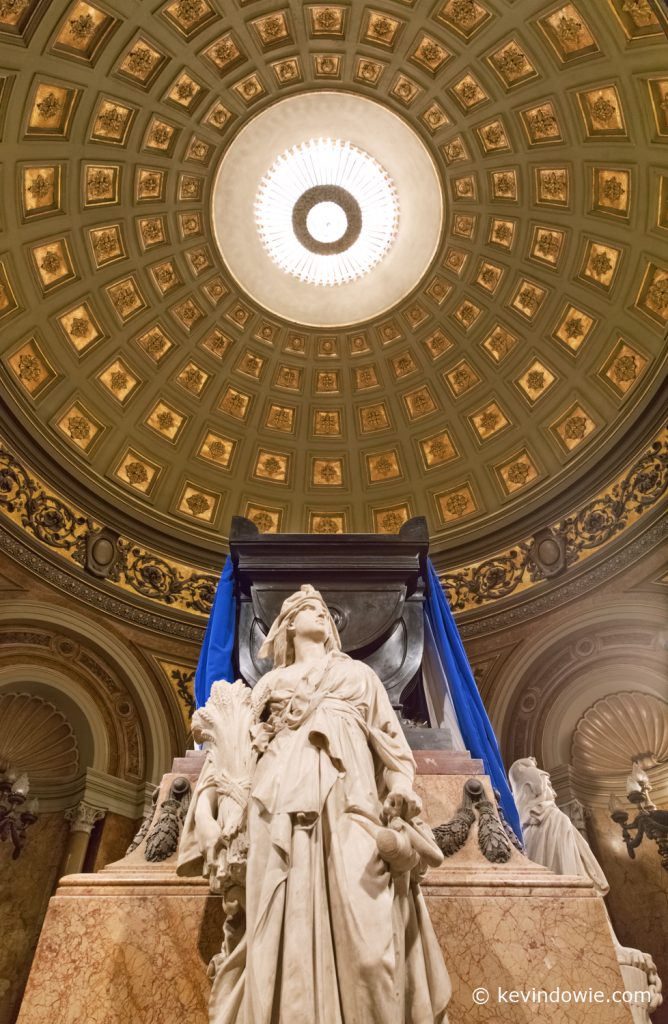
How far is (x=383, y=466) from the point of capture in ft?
50.1

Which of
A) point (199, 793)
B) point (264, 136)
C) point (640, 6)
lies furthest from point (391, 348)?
point (199, 793)

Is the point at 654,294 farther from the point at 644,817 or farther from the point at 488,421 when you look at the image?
the point at 644,817

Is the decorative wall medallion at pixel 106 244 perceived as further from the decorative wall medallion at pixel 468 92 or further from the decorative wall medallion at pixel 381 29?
the decorative wall medallion at pixel 468 92

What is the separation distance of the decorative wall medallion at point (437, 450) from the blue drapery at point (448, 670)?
896 centimetres

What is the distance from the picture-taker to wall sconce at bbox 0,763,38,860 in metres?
8.88

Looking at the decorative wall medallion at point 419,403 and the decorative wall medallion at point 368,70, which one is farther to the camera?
the decorative wall medallion at point 419,403

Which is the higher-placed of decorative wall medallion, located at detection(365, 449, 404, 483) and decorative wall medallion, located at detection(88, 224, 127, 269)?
decorative wall medallion, located at detection(88, 224, 127, 269)

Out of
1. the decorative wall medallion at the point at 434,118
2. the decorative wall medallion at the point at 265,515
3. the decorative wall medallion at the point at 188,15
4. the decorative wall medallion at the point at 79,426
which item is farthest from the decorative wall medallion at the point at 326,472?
the decorative wall medallion at the point at 188,15

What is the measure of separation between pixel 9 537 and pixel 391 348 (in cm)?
845

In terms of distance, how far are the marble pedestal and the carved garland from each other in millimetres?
9071

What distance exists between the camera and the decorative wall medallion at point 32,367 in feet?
39.5

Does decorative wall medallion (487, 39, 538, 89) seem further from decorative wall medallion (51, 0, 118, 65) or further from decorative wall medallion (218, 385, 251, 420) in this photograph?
decorative wall medallion (218, 385, 251, 420)

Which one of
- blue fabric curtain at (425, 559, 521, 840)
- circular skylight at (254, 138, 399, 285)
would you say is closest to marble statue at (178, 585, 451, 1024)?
blue fabric curtain at (425, 559, 521, 840)

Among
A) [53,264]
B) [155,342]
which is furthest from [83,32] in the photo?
[155,342]
